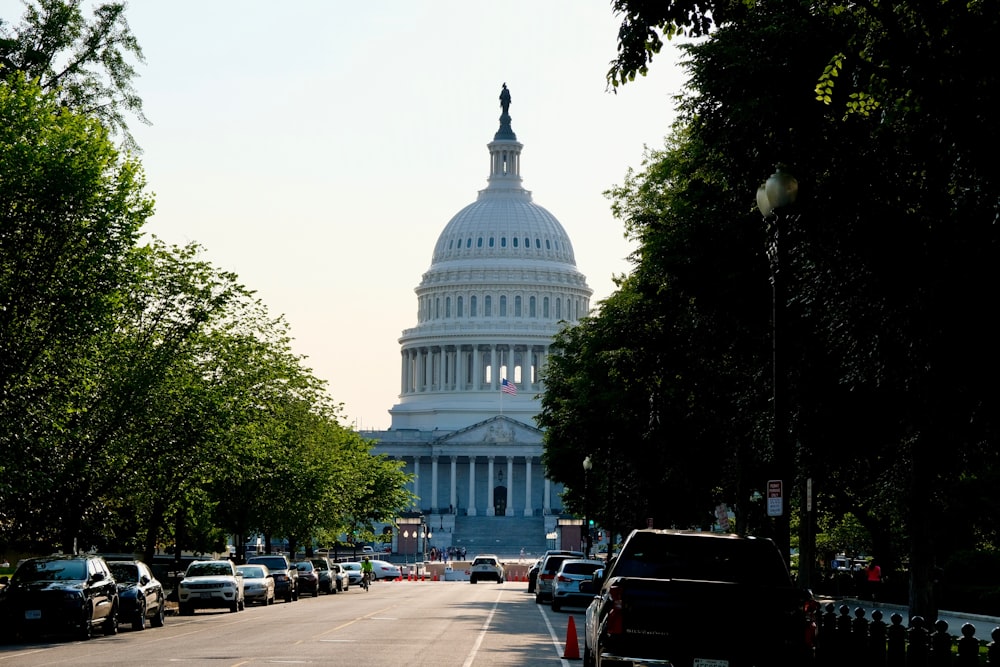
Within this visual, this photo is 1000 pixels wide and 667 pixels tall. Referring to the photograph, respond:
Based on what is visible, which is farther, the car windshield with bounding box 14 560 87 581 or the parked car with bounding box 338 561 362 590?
the parked car with bounding box 338 561 362 590

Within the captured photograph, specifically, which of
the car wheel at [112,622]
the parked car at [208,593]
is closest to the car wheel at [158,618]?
the car wheel at [112,622]

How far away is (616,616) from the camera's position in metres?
16.0

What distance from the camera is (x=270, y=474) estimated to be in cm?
6731

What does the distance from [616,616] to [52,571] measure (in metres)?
21.1

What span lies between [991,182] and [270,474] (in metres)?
53.9

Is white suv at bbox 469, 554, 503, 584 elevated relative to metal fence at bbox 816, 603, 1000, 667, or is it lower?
lower

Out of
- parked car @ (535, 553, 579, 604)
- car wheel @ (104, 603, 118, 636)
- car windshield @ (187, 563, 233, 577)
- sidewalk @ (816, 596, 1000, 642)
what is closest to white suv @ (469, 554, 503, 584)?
parked car @ (535, 553, 579, 604)

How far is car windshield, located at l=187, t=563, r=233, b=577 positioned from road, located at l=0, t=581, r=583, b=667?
1233 mm

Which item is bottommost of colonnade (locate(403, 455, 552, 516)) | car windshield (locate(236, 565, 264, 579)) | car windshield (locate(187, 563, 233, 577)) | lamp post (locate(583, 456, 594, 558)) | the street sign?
car windshield (locate(236, 565, 264, 579))

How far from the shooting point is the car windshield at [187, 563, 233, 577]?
50.5m

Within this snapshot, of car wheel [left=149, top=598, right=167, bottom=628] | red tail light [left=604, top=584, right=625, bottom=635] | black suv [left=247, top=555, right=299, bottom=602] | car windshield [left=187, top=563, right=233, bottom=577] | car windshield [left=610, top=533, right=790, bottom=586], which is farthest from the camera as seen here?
black suv [left=247, top=555, right=299, bottom=602]

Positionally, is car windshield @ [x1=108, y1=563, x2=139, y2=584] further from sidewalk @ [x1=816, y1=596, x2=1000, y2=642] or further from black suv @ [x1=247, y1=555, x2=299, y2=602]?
black suv @ [x1=247, y1=555, x2=299, y2=602]

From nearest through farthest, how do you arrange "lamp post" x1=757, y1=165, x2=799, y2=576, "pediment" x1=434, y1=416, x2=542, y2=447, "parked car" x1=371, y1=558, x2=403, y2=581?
1. "lamp post" x1=757, y1=165, x2=799, y2=576
2. "parked car" x1=371, y1=558, x2=403, y2=581
3. "pediment" x1=434, y1=416, x2=542, y2=447

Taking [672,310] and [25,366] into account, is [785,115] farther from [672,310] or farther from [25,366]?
[25,366]
